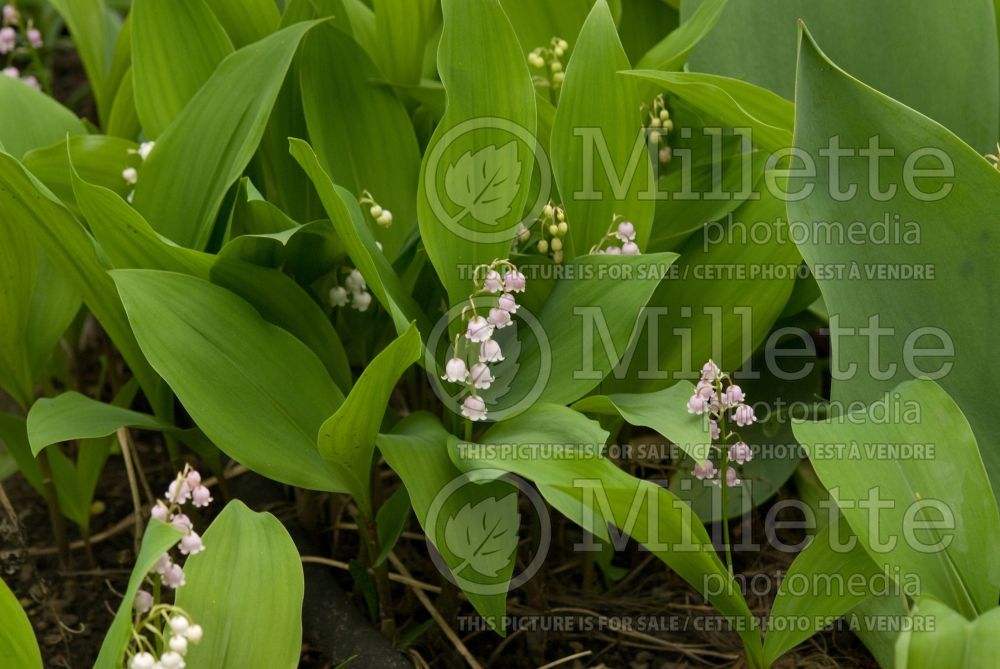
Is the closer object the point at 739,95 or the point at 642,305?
the point at 642,305

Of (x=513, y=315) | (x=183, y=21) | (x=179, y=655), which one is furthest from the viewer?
(x=183, y=21)

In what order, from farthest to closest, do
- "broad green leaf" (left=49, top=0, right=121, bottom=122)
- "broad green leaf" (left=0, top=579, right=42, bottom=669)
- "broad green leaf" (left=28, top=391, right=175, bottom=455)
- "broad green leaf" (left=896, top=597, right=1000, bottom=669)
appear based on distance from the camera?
"broad green leaf" (left=49, top=0, right=121, bottom=122) → "broad green leaf" (left=28, top=391, right=175, bottom=455) → "broad green leaf" (left=0, top=579, right=42, bottom=669) → "broad green leaf" (left=896, top=597, right=1000, bottom=669)

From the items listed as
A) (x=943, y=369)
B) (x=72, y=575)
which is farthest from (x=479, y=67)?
(x=72, y=575)

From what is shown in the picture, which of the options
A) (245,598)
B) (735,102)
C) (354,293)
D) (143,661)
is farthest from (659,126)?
(143,661)

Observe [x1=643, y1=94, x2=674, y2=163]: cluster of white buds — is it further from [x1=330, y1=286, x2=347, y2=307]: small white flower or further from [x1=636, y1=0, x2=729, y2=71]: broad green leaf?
[x1=330, y1=286, x2=347, y2=307]: small white flower

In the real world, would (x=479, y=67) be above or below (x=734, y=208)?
above

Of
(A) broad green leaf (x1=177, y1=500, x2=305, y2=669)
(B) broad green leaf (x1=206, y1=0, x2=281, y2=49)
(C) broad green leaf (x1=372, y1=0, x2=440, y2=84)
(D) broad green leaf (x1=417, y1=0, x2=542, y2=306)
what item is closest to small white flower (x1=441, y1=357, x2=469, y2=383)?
(D) broad green leaf (x1=417, y1=0, x2=542, y2=306)

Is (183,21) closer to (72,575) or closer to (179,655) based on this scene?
(72,575)
